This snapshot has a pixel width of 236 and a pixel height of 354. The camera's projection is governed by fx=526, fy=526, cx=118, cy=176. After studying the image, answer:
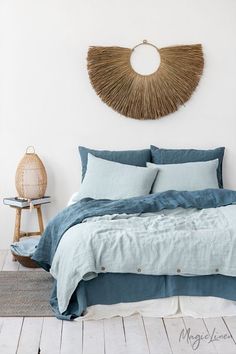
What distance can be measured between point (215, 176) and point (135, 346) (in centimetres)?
205

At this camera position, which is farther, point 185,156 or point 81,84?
point 81,84

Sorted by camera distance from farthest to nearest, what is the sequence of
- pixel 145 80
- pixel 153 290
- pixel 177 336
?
pixel 145 80 → pixel 153 290 → pixel 177 336

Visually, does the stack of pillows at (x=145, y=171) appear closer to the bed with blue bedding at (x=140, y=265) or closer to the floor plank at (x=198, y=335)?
the bed with blue bedding at (x=140, y=265)

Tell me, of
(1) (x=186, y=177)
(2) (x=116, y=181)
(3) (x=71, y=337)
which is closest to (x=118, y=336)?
(3) (x=71, y=337)

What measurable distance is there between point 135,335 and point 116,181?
1640 millimetres

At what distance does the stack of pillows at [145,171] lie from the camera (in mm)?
4273

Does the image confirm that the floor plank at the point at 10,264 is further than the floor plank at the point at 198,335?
Yes

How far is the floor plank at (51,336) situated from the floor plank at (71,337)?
0.03m

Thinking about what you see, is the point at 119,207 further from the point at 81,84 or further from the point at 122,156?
the point at 81,84

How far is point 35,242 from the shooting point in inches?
171

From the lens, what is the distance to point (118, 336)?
9.49 feet

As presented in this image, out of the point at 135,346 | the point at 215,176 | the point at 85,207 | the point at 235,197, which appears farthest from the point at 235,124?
the point at 135,346

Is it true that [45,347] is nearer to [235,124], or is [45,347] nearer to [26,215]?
[26,215]

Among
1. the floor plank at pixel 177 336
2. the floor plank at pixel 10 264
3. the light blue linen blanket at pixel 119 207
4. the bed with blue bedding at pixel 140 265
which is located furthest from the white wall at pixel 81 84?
the floor plank at pixel 177 336
